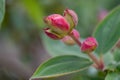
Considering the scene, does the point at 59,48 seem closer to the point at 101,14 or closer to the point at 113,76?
the point at 113,76

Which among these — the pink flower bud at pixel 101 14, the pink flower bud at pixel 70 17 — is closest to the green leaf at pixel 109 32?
the pink flower bud at pixel 70 17

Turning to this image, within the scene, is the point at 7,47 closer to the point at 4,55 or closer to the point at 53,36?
the point at 4,55

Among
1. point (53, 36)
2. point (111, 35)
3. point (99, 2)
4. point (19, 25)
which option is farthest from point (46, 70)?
point (99, 2)

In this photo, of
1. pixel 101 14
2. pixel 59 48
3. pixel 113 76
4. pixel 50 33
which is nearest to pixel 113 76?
pixel 113 76

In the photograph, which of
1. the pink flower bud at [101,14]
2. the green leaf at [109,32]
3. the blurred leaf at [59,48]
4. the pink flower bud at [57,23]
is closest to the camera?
the pink flower bud at [57,23]

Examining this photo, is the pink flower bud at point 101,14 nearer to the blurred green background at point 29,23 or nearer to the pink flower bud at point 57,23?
the blurred green background at point 29,23
